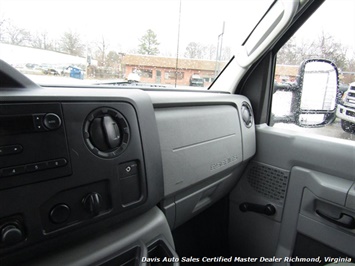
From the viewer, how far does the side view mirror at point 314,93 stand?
5.38ft

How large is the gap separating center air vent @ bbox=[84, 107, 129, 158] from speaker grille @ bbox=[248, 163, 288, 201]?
4.16ft

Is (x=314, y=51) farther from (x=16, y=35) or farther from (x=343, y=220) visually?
(x=16, y=35)

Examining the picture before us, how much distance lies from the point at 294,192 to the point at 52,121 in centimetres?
153

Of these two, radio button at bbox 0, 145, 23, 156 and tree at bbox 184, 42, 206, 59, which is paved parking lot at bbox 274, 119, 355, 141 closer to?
tree at bbox 184, 42, 206, 59

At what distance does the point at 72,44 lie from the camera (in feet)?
3.68

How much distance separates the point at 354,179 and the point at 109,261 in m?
1.40

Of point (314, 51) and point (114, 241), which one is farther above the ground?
point (314, 51)

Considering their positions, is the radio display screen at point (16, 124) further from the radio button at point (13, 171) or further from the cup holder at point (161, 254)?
the cup holder at point (161, 254)

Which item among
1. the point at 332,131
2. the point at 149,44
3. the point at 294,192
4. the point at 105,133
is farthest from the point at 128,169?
the point at 332,131

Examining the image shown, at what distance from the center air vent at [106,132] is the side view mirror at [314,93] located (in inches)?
58.2

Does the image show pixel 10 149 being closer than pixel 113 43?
Yes

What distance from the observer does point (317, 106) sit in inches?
69.0

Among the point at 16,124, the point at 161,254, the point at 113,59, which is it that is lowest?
the point at 161,254

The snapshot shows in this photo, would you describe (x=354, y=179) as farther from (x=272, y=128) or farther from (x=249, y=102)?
(x=249, y=102)
